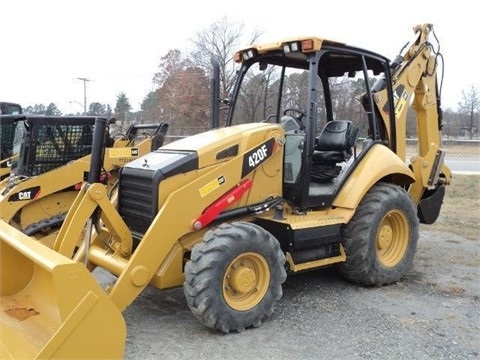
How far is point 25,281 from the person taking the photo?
4.33m

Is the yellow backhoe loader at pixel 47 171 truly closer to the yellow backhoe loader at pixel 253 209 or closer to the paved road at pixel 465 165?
the yellow backhoe loader at pixel 253 209

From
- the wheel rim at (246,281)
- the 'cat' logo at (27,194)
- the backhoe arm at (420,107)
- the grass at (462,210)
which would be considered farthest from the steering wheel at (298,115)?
the grass at (462,210)

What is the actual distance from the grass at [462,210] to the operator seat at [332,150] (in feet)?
12.2

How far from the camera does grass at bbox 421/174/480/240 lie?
8633 mm

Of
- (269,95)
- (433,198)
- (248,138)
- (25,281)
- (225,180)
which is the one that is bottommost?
(25,281)

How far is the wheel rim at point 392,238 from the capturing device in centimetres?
556

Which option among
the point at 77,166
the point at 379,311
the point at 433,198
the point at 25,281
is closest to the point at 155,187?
the point at 25,281

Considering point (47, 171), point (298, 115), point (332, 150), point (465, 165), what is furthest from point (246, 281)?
point (465, 165)

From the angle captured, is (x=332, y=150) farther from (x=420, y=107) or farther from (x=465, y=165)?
(x=465, y=165)

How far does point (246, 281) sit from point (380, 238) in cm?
194

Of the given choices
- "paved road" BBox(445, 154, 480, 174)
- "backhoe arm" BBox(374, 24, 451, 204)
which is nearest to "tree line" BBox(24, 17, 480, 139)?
"paved road" BBox(445, 154, 480, 174)

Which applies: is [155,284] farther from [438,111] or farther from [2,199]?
[438,111]

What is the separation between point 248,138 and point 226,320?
162 centimetres

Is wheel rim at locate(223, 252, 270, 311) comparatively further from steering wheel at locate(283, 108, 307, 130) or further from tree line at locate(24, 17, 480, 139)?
tree line at locate(24, 17, 480, 139)
